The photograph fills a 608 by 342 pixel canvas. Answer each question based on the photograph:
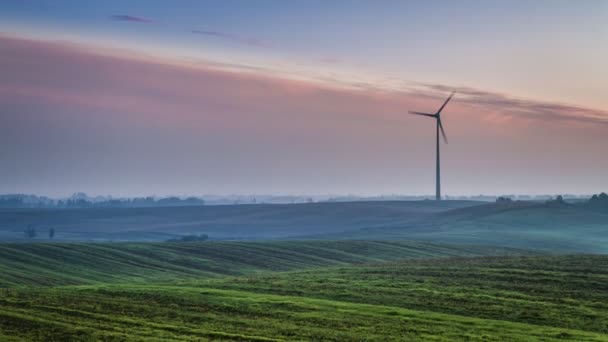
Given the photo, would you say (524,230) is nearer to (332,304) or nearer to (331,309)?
(332,304)

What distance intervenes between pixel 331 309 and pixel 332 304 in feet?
5.86

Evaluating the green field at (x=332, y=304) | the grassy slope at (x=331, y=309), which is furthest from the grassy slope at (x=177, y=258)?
the grassy slope at (x=331, y=309)

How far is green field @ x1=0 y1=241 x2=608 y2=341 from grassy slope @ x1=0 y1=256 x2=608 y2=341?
0.06 m

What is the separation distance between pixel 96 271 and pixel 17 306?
35356mm

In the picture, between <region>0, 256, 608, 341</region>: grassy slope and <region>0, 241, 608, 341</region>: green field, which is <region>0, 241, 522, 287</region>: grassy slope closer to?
<region>0, 241, 608, 341</region>: green field

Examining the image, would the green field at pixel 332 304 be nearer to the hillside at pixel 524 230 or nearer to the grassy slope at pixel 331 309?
the grassy slope at pixel 331 309

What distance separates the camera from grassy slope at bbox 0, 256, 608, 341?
32875 millimetres

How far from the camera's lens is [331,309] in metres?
39.8

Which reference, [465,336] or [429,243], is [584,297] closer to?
[465,336]

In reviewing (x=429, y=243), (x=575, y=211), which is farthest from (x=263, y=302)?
(x=575, y=211)

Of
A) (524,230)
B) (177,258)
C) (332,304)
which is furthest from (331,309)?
(524,230)

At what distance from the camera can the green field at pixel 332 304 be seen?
108 feet

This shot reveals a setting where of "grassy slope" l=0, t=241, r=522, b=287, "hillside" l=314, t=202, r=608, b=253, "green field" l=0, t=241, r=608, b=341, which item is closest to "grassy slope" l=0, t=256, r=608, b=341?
"green field" l=0, t=241, r=608, b=341

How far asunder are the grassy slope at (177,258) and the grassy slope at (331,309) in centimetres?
1940
